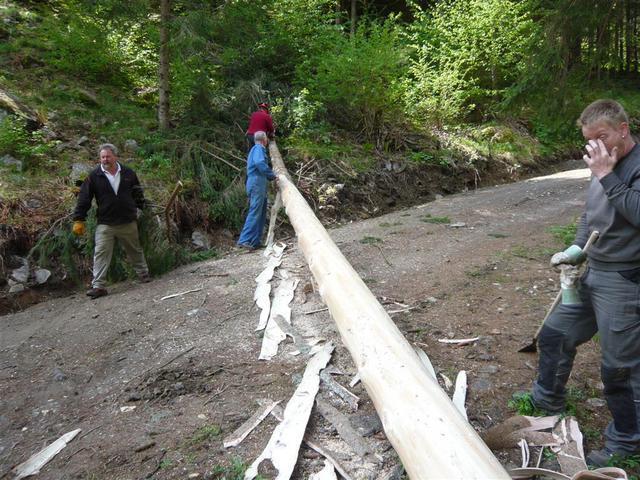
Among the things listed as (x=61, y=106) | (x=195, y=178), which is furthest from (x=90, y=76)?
(x=195, y=178)

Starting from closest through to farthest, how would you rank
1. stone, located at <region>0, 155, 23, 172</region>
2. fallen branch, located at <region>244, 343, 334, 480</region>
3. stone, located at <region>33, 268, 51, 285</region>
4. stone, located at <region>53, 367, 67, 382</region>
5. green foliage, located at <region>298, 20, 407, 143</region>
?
fallen branch, located at <region>244, 343, 334, 480</region>, stone, located at <region>53, 367, 67, 382</region>, stone, located at <region>33, 268, 51, 285</region>, stone, located at <region>0, 155, 23, 172</region>, green foliage, located at <region>298, 20, 407, 143</region>

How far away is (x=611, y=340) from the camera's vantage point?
248 cm

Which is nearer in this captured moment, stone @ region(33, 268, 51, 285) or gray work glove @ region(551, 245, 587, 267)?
gray work glove @ region(551, 245, 587, 267)

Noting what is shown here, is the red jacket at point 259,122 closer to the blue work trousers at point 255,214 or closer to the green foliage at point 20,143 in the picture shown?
the blue work trousers at point 255,214

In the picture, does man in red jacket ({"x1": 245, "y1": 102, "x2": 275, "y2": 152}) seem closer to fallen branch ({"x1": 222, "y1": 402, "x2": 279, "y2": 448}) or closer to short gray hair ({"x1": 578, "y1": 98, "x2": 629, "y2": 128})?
fallen branch ({"x1": 222, "y1": 402, "x2": 279, "y2": 448})

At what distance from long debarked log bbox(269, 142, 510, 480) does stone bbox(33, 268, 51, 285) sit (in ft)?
18.1

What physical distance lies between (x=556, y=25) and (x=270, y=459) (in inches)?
305

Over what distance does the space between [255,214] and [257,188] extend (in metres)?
0.48

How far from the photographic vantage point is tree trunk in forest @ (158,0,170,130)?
9.50 metres

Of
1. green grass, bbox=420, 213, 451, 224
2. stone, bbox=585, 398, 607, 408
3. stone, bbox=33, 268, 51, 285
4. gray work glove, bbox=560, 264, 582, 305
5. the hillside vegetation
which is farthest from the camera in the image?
green grass, bbox=420, 213, 451, 224

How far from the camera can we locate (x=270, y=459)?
8.70 feet

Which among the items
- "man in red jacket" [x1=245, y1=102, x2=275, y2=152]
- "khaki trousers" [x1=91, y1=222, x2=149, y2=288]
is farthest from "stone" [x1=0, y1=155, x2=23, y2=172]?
"man in red jacket" [x1=245, y1=102, x2=275, y2=152]

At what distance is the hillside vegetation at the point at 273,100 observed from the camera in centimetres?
737

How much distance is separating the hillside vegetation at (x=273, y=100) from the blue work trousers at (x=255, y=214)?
1115mm
